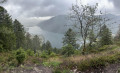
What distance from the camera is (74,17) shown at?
11250 millimetres

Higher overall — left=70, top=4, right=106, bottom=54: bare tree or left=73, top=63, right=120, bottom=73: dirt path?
left=70, top=4, right=106, bottom=54: bare tree

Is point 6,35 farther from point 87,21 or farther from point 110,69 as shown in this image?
point 110,69

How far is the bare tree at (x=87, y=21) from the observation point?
34.0 ft

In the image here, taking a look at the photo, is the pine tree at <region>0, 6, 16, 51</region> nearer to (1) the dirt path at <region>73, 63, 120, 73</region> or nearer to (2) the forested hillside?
(2) the forested hillside

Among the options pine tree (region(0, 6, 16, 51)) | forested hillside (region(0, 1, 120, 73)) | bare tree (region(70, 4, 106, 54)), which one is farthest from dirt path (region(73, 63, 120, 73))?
pine tree (region(0, 6, 16, 51))

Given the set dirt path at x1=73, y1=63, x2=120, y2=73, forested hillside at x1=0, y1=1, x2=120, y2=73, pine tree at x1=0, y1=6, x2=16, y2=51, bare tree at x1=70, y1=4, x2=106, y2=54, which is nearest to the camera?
dirt path at x1=73, y1=63, x2=120, y2=73

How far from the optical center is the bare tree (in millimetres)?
10352

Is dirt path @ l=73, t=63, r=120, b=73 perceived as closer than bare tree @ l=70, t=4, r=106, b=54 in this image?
Yes

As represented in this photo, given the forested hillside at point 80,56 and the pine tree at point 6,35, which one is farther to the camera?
the pine tree at point 6,35

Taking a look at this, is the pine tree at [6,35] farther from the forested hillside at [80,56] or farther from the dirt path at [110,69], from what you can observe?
the dirt path at [110,69]

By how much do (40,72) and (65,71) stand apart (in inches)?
53.3

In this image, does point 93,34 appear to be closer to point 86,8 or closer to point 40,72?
point 86,8

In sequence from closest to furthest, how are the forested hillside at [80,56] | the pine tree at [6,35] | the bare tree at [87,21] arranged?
the forested hillside at [80,56]
the bare tree at [87,21]
the pine tree at [6,35]

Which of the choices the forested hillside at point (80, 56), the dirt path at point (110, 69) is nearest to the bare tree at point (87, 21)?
the forested hillside at point (80, 56)
